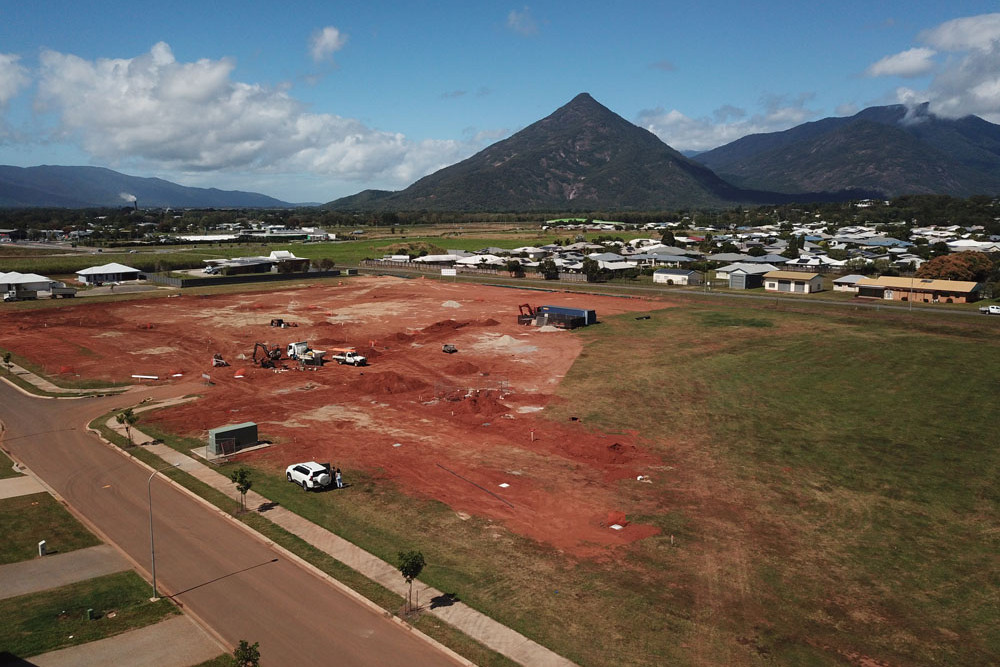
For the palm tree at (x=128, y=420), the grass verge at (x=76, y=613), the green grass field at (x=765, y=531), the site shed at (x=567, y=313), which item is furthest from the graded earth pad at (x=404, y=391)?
the grass verge at (x=76, y=613)

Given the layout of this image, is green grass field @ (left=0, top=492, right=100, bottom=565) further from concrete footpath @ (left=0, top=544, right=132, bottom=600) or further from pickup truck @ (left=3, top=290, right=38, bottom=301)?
pickup truck @ (left=3, top=290, right=38, bottom=301)

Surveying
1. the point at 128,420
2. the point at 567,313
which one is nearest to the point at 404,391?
the point at 128,420

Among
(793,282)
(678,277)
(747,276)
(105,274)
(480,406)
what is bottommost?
(480,406)

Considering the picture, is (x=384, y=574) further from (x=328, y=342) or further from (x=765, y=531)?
(x=328, y=342)

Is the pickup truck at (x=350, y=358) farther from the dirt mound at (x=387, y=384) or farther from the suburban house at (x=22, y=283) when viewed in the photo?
the suburban house at (x=22, y=283)

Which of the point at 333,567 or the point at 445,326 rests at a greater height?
the point at 445,326

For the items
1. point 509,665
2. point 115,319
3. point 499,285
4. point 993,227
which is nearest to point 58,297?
point 115,319

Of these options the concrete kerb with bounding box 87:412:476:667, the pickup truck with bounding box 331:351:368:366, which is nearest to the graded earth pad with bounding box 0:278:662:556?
the pickup truck with bounding box 331:351:368:366

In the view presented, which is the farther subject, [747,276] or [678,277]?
[678,277]
